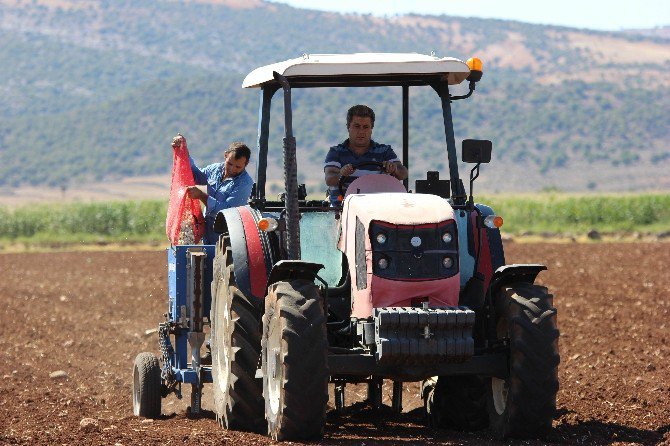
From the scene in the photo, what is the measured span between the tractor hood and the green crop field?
1572 inches

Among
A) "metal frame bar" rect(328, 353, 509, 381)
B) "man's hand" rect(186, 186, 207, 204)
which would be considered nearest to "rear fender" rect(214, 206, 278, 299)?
"metal frame bar" rect(328, 353, 509, 381)

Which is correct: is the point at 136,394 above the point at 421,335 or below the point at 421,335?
below

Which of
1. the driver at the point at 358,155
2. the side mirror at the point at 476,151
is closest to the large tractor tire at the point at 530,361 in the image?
the side mirror at the point at 476,151

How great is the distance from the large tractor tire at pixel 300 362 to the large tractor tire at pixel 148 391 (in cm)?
299

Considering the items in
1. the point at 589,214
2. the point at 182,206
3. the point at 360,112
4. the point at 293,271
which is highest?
the point at 360,112

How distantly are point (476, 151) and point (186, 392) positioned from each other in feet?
17.3

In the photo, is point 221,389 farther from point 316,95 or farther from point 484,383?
point 316,95

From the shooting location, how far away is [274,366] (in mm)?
7914

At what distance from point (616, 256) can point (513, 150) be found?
100188 mm

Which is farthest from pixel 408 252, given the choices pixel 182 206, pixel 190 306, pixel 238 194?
pixel 182 206

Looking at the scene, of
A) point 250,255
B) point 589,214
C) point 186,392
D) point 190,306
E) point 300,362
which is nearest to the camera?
point 300,362

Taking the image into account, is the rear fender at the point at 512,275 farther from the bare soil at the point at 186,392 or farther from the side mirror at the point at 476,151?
the bare soil at the point at 186,392

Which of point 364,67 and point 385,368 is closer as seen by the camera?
point 385,368

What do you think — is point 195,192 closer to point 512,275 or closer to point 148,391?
point 148,391
